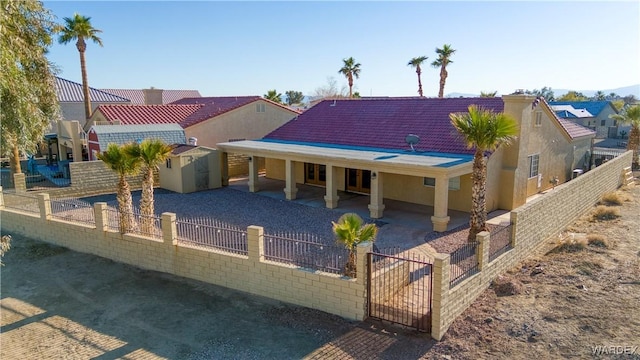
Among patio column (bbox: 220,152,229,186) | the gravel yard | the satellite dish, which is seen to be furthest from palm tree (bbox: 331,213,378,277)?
patio column (bbox: 220,152,229,186)

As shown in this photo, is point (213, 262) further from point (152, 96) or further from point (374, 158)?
point (152, 96)

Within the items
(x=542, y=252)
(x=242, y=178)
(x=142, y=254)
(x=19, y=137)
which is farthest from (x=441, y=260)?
(x=242, y=178)

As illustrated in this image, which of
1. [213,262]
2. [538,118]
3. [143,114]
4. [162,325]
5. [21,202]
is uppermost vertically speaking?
[143,114]

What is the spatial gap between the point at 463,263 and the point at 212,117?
75.9 ft

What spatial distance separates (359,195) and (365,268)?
12950mm

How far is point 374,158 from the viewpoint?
18781 millimetres

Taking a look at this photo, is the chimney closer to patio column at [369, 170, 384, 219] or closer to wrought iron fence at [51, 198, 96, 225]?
wrought iron fence at [51, 198, 96, 225]

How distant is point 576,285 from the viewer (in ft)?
39.7

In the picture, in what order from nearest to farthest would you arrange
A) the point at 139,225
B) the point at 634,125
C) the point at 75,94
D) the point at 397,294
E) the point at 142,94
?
the point at 397,294 < the point at 139,225 < the point at 634,125 < the point at 75,94 < the point at 142,94

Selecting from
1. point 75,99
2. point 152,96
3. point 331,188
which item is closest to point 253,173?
point 331,188

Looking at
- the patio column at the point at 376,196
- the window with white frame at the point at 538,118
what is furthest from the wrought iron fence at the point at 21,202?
the window with white frame at the point at 538,118

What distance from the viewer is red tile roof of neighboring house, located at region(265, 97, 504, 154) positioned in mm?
21125

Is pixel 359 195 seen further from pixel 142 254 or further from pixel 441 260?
pixel 441 260

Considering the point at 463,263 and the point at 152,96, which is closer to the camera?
the point at 463,263
